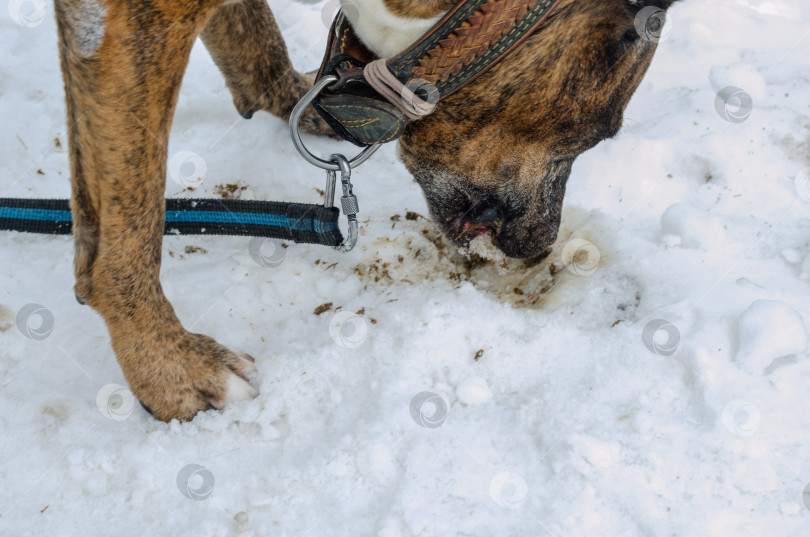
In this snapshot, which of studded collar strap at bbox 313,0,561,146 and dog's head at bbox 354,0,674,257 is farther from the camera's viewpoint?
dog's head at bbox 354,0,674,257

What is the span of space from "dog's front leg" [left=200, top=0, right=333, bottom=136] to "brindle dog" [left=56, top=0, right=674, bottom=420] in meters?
1.08

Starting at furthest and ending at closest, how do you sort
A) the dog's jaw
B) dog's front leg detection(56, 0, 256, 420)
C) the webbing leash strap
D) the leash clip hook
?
1. the webbing leash strap
2. the leash clip hook
3. the dog's jaw
4. dog's front leg detection(56, 0, 256, 420)

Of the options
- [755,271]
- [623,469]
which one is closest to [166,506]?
[623,469]

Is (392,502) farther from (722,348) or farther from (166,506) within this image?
(722,348)

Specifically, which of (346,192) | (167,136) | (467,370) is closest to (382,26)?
(346,192)

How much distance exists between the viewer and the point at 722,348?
2090 mm

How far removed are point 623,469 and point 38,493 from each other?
1714mm

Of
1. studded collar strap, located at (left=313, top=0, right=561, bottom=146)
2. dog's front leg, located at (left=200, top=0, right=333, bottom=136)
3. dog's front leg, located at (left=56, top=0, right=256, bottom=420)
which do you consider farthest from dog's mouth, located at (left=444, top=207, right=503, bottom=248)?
dog's front leg, located at (left=200, top=0, right=333, bottom=136)

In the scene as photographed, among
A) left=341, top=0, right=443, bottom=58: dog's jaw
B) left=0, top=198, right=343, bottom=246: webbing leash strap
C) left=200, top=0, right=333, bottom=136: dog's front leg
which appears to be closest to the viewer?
left=341, top=0, right=443, bottom=58: dog's jaw

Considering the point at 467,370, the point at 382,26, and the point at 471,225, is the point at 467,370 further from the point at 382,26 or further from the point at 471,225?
the point at 382,26

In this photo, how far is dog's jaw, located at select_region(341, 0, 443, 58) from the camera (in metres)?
1.73

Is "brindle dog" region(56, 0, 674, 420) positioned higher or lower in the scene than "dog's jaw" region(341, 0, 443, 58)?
lower

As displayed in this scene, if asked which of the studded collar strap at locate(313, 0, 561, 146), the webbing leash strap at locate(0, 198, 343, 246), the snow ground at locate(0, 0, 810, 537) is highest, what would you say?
the studded collar strap at locate(313, 0, 561, 146)

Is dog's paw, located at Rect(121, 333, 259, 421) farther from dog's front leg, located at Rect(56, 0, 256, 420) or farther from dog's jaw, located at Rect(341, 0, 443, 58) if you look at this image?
dog's jaw, located at Rect(341, 0, 443, 58)
